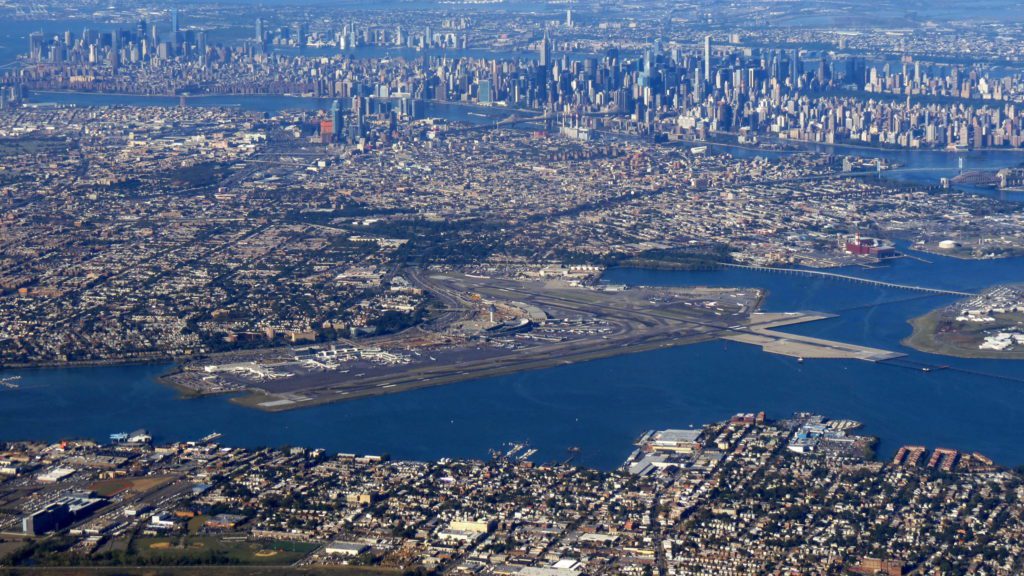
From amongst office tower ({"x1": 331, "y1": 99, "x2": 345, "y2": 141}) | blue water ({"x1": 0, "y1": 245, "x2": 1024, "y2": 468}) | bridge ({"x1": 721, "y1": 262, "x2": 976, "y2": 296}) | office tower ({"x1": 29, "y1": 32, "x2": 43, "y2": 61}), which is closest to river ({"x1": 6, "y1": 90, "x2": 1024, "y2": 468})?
blue water ({"x1": 0, "y1": 245, "x2": 1024, "y2": 468})

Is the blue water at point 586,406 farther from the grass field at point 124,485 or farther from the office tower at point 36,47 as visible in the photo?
the office tower at point 36,47

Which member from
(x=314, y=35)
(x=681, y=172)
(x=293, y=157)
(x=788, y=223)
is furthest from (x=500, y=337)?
(x=314, y=35)

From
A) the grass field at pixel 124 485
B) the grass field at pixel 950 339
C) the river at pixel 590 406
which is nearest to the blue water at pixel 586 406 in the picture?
the river at pixel 590 406

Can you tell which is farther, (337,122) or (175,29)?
(175,29)

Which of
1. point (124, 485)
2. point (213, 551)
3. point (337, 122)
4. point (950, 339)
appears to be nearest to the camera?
point (213, 551)

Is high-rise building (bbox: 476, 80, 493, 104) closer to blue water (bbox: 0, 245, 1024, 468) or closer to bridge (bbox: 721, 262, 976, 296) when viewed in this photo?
bridge (bbox: 721, 262, 976, 296)

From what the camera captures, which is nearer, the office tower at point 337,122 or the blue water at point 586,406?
the blue water at point 586,406

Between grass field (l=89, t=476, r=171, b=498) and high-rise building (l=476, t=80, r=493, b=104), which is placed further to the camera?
high-rise building (l=476, t=80, r=493, b=104)

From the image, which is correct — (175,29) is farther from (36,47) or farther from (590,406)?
(590,406)

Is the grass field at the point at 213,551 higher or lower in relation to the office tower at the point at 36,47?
lower

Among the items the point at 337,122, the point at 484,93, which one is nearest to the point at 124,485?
the point at 337,122
